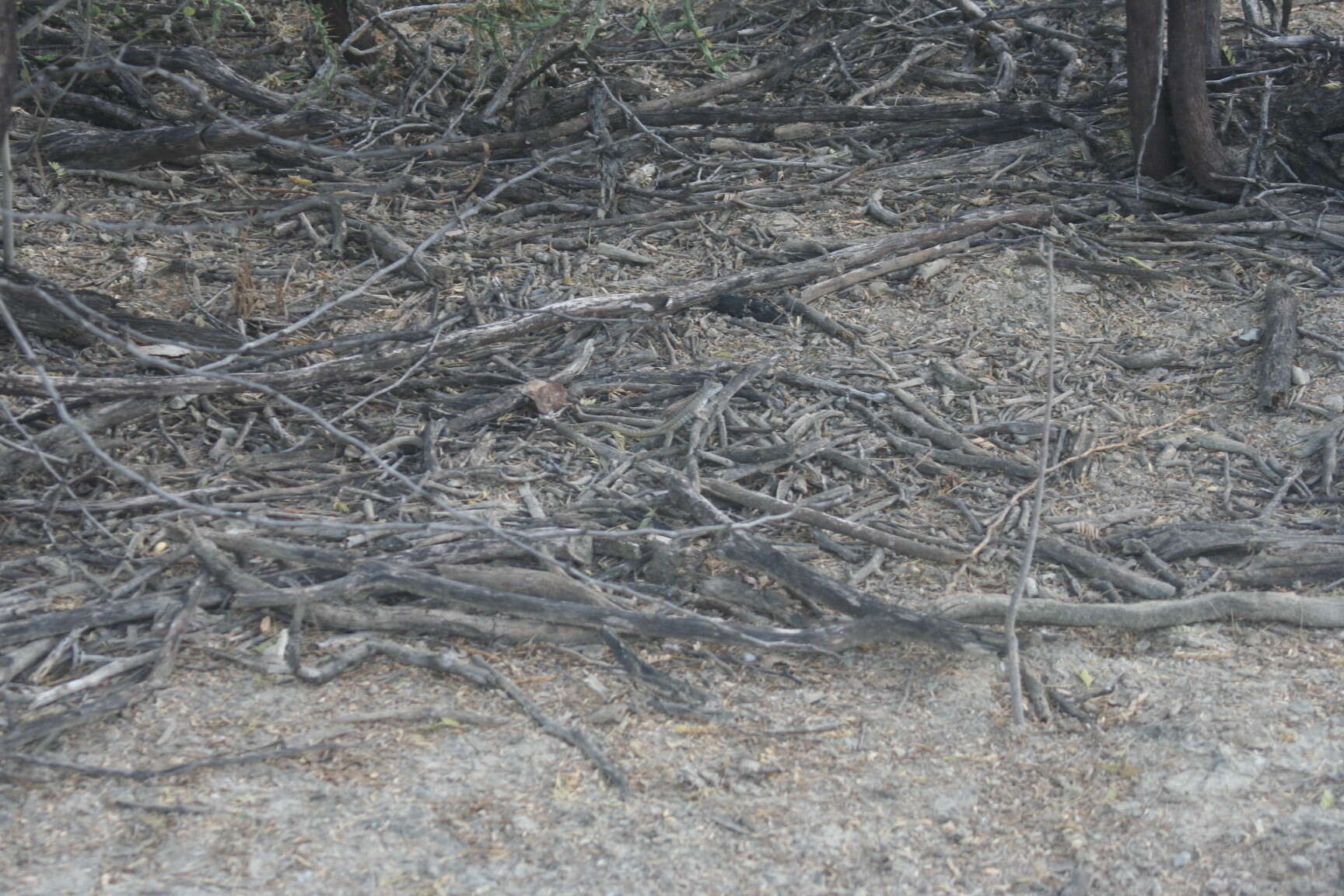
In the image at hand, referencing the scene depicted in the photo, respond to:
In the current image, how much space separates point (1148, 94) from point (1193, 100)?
0.63 feet

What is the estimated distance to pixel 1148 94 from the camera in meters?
5.67

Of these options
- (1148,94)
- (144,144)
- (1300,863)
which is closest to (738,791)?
(1300,863)

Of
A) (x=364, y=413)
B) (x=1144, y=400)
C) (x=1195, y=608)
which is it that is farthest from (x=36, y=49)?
(x=1195, y=608)

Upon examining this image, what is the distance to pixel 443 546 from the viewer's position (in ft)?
11.1

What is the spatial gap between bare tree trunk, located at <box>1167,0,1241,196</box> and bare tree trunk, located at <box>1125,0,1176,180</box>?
66 mm

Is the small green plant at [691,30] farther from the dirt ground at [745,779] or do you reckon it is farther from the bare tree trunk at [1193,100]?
the dirt ground at [745,779]

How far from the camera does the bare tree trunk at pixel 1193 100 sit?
18.1 feet

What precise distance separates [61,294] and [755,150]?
3.48 m

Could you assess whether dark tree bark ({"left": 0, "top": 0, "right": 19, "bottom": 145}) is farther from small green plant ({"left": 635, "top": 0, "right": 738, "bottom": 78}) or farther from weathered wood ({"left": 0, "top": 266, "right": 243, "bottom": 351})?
small green plant ({"left": 635, "top": 0, "right": 738, "bottom": 78})

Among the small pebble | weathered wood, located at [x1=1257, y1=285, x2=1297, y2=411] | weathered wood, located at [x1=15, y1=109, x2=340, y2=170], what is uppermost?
weathered wood, located at [x1=1257, y1=285, x2=1297, y2=411]

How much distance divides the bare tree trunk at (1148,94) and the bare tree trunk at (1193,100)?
7 cm

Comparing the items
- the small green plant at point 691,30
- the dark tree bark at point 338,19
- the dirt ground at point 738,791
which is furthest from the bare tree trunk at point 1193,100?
the dark tree bark at point 338,19

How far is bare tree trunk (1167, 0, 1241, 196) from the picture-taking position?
5.53 metres

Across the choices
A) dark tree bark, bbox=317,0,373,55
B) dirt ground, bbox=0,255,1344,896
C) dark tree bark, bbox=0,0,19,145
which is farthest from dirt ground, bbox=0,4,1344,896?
dark tree bark, bbox=317,0,373,55
